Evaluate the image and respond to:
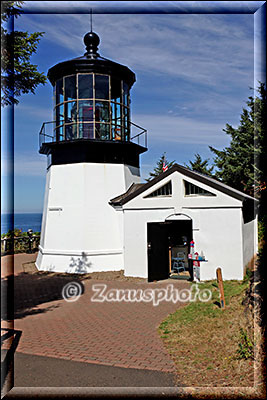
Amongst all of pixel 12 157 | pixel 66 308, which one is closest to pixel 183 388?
pixel 12 157

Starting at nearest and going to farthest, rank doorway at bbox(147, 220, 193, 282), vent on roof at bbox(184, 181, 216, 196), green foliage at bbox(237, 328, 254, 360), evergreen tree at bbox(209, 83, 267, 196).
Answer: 1. green foliage at bbox(237, 328, 254, 360)
2. vent on roof at bbox(184, 181, 216, 196)
3. doorway at bbox(147, 220, 193, 282)
4. evergreen tree at bbox(209, 83, 267, 196)

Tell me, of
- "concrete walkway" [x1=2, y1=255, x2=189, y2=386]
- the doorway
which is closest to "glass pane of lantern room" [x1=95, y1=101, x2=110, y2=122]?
the doorway

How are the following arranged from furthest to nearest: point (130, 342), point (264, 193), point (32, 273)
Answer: point (32, 273) < point (130, 342) < point (264, 193)

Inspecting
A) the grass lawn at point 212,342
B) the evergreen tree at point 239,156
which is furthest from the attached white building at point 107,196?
the evergreen tree at point 239,156

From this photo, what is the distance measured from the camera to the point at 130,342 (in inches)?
269

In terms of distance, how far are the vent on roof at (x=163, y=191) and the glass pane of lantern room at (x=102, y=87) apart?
4883 millimetres

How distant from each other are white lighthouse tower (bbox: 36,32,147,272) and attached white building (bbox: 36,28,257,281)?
43 millimetres

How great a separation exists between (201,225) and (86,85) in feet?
25.4

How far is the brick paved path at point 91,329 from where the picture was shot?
19.9 feet

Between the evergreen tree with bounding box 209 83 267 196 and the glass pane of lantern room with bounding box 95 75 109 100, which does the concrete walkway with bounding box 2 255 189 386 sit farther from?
the evergreen tree with bounding box 209 83 267 196

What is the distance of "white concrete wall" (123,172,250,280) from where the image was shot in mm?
12016

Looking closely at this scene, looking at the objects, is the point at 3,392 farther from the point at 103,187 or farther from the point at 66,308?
the point at 103,187

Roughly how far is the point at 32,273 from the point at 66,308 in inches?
239

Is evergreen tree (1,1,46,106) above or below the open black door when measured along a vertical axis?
above
